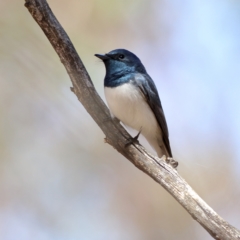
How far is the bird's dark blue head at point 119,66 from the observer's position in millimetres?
1799

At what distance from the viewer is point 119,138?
1603mm

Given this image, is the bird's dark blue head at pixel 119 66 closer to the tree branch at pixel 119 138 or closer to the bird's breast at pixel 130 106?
the bird's breast at pixel 130 106

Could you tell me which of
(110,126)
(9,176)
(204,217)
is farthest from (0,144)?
(204,217)

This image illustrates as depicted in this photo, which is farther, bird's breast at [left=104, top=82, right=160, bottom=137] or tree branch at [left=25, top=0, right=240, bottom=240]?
bird's breast at [left=104, top=82, right=160, bottom=137]

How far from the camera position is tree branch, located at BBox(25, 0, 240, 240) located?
4.39 ft

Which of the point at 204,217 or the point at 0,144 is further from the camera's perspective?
the point at 0,144

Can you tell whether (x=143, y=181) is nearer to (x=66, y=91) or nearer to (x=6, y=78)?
(x=66, y=91)

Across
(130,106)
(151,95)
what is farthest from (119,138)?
(151,95)

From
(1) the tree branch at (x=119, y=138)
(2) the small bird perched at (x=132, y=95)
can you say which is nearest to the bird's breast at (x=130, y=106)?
(2) the small bird perched at (x=132, y=95)

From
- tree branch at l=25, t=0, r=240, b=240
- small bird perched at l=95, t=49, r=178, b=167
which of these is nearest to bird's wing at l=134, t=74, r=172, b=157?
small bird perched at l=95, t=49, r=178, b=167

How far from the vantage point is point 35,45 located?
199 centimetres

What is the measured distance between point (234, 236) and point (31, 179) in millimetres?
1212

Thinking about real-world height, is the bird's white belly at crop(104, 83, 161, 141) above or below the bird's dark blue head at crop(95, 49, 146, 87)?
below

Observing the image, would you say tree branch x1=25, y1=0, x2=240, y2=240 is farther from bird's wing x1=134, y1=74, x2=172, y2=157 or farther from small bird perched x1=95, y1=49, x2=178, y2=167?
bird's wing x1=134, y1=74, x2=172, y2=157
